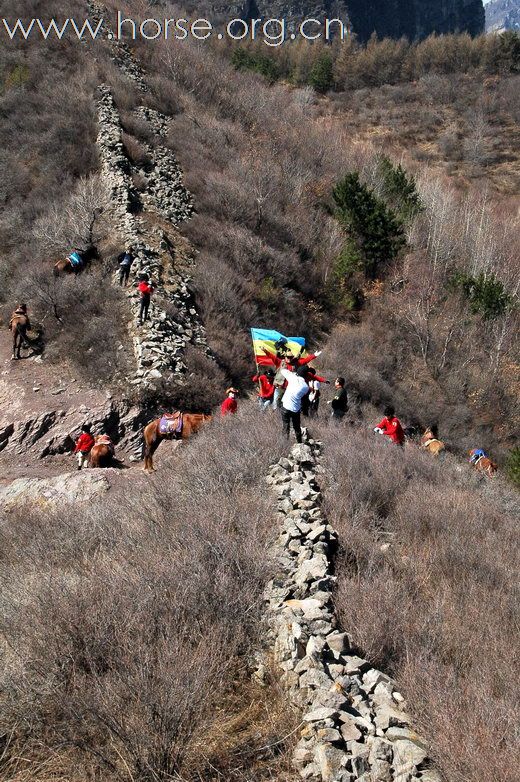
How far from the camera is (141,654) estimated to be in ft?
11.1

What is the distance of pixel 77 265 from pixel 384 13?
142754mm

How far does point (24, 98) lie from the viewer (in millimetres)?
22406

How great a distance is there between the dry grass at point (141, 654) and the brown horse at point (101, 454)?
465cm

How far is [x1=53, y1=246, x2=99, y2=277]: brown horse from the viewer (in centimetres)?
1509

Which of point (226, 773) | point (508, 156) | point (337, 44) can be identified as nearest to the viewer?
point (226, 773)

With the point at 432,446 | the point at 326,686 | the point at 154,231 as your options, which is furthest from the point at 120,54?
the point at 326,686

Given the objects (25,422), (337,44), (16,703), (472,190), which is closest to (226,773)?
(16,703)

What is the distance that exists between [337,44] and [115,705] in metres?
81.4

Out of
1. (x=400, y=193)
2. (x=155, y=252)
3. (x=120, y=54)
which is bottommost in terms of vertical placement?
(x=155, y=252)

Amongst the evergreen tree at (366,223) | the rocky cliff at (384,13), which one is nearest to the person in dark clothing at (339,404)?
the evergreen tree at (366,223)

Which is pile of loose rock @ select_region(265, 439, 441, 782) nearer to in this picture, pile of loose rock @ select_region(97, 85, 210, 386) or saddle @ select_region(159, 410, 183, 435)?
saddle @ select_region(159, 410, 183, 435)

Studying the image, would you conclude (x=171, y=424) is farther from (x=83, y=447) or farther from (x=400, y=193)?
(x=400, y=193)

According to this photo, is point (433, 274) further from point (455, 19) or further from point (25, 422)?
point (455, 19)

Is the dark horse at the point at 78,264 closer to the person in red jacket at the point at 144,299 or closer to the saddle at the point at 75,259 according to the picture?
the saddle at the point at 75,259
